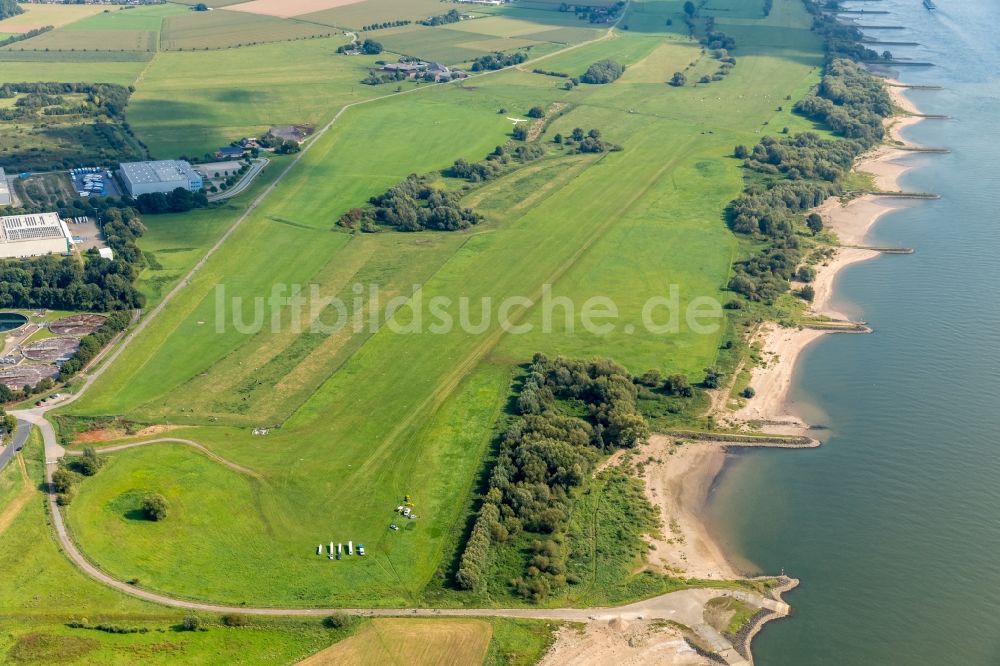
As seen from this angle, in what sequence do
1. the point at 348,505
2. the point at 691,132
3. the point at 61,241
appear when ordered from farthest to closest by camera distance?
1. the point at 691,132
2. the point at 61,241
3. the point at 348,505

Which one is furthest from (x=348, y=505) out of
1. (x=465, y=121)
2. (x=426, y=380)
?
(x=465, y=121)

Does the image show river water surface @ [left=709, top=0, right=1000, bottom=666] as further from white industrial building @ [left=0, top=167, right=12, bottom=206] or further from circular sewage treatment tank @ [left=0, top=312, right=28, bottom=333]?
white industrial building @ [left=0, top=167, right=12, bottom=206]

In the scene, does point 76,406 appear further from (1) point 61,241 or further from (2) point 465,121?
(2) point 465,121

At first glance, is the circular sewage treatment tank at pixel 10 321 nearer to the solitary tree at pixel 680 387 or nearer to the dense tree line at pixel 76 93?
the solitary tree at pixel 680 387

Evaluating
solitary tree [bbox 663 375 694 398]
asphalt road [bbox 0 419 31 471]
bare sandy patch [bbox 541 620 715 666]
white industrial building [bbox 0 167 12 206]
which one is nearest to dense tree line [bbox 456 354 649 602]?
solitary tree [bbox 663 375 694 398]

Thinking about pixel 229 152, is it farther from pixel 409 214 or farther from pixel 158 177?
pixel 409 214
